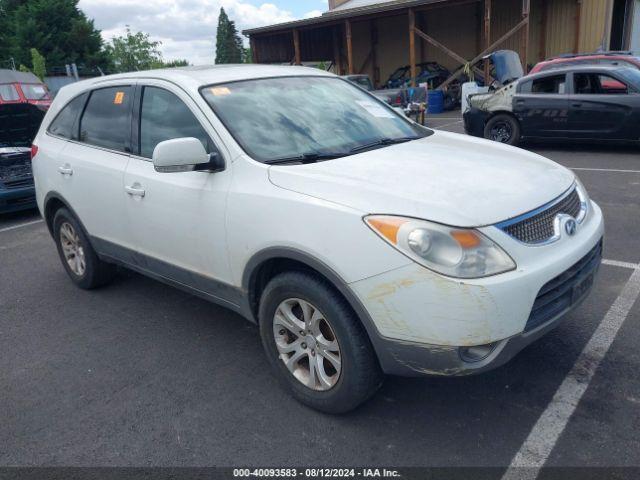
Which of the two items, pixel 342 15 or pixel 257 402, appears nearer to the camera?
pixel 257 402

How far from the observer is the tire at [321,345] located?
8.46ft

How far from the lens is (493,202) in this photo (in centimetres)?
252

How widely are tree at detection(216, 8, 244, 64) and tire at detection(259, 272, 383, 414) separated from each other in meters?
77.1

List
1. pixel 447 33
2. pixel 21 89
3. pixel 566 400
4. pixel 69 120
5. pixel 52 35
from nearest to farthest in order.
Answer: pixel 566 400
pixel 69 120
pixel 21 89
pixel 447 33
pixel 52 35

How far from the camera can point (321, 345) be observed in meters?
2.77

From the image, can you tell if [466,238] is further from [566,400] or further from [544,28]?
[544,28]

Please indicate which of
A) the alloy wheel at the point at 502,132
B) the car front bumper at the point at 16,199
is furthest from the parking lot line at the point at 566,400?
the car front bumper at the point at 16,199

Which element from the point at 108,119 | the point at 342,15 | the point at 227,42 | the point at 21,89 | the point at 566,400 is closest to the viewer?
the point at 566,400

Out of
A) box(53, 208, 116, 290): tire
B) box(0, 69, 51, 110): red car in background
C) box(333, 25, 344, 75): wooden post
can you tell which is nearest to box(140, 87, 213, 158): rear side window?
box(53, 208, 116, 290): tire

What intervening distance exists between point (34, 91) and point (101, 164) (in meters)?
17.1

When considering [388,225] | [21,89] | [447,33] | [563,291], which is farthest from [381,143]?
[447,33]

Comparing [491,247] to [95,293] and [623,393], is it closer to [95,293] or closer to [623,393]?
[623,393]

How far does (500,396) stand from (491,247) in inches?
39.8

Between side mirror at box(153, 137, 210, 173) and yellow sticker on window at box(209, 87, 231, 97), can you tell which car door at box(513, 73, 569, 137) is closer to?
yellow sticker on window at box(209, 87, 231, 97)
